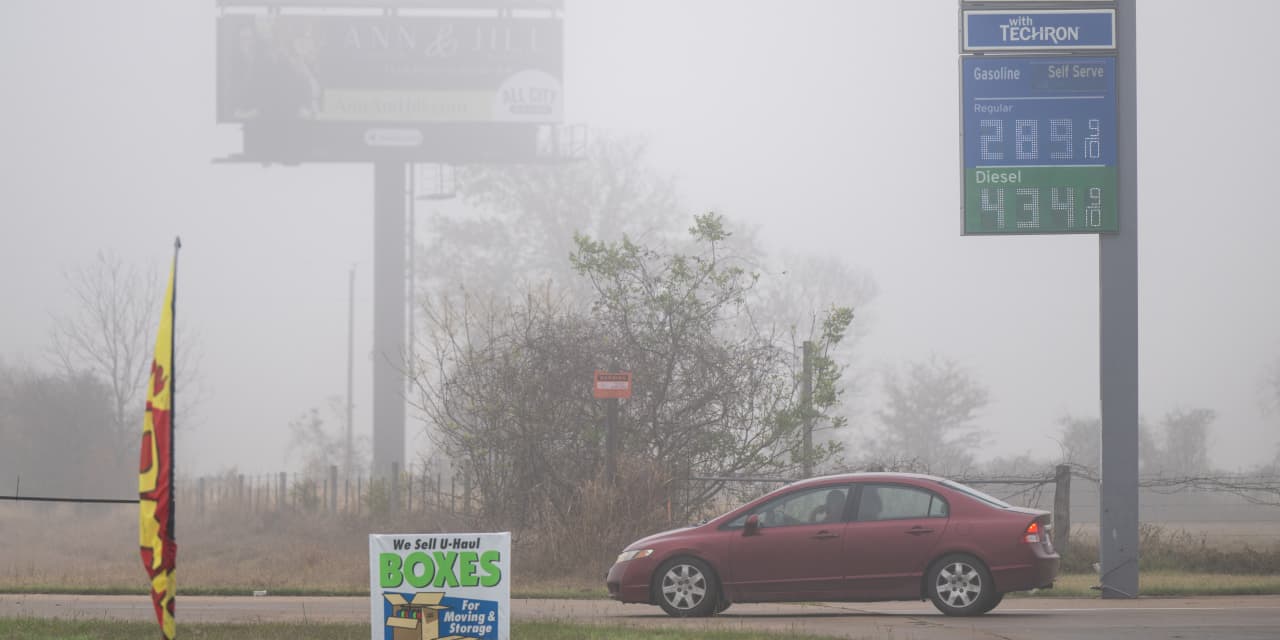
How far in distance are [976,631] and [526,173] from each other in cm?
5843

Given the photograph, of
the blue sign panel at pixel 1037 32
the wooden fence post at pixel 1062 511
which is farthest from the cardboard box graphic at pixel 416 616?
the wooden fence post at pixel 1062 511

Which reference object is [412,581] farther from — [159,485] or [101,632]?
[101,632]

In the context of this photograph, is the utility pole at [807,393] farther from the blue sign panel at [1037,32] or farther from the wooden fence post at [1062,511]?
the blue sign panel at [1037,32]

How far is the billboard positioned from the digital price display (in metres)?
51.4

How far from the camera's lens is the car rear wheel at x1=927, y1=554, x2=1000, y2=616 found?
15609 mm

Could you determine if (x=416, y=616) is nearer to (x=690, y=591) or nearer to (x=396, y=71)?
(x=690, y=591)

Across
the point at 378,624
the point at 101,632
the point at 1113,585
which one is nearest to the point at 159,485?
the point at 378,624

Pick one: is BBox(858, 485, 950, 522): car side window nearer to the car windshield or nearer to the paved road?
the car windshield

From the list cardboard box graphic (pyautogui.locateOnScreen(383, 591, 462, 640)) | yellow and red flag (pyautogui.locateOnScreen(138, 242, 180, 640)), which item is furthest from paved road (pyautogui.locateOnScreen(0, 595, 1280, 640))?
yellow and red flag (pyautogui.locateOnScreen(138, 242, 180, 640))

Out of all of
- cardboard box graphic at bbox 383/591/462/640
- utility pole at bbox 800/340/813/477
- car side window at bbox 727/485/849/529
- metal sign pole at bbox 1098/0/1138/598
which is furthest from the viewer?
utility pole at bbox 800/340/813/477

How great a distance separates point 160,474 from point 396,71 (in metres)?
64.9

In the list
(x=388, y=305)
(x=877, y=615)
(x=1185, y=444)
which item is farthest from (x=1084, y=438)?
(x=877, y=615)

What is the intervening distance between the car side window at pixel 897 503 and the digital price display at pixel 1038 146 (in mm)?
4412

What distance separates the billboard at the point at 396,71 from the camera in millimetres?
69562
